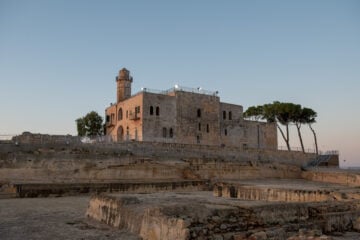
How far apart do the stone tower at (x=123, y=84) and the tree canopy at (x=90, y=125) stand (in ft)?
15.3

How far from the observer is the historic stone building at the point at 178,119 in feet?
120

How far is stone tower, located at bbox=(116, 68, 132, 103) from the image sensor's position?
138 feet

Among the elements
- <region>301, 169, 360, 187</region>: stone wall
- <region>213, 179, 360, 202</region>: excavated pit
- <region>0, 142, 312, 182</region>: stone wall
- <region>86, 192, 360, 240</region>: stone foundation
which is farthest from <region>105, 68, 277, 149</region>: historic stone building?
<region>86, 192, 360, 240</region>: stone foundation

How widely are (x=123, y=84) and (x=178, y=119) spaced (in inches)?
366

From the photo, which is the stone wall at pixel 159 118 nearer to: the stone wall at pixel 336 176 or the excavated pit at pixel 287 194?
the stone wall at pixel 336 176

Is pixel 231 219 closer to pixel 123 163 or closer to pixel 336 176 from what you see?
pixel 123 163

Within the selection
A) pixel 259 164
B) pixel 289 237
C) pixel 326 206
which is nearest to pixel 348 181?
pixel 259 164

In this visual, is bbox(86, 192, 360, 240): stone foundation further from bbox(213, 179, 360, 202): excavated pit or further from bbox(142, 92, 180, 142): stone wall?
bbox(142, 92, 180, 142): stone wall

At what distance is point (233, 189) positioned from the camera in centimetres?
1348

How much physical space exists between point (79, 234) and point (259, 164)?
24274 millimetres

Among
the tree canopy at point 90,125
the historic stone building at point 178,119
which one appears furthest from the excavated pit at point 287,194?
the tree canopy at point 90,125

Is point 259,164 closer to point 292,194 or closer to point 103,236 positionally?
point 292,194

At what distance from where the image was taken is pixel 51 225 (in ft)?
27.2

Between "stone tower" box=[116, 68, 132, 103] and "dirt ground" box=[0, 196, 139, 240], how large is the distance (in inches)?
1247
